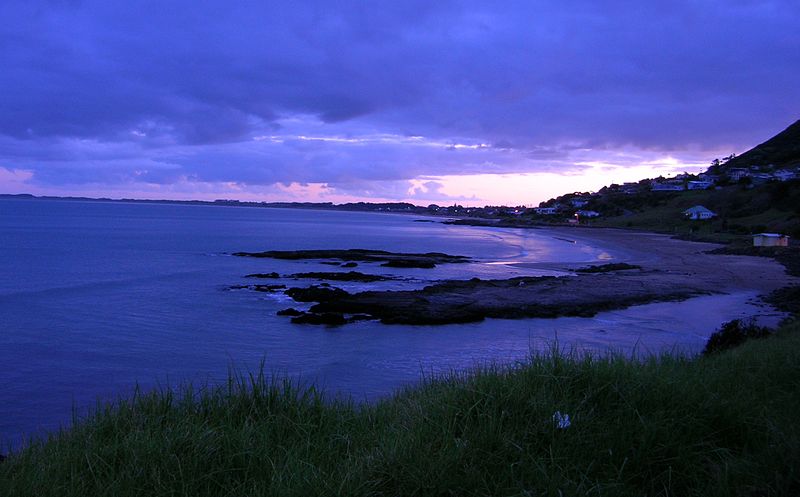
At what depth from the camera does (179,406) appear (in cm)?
638

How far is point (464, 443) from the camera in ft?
16.0

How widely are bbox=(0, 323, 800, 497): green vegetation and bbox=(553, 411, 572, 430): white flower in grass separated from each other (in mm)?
60

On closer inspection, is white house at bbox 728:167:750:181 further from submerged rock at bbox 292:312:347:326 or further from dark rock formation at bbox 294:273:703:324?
submerged rock at bbox 292:312:347:326

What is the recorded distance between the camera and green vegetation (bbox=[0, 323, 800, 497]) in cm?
452

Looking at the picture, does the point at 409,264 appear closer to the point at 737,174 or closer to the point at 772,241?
the point at 772,241

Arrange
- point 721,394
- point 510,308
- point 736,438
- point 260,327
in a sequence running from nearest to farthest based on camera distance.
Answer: point 736,438 → point 721,394 → point 260,327 → point 510,308

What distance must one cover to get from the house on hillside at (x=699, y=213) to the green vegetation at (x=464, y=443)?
89986 mm

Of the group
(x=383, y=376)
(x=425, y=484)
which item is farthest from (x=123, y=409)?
(x=383, y=376)

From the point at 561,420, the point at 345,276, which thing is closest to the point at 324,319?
the point at 345,276

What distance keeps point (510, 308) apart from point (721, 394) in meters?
17.9

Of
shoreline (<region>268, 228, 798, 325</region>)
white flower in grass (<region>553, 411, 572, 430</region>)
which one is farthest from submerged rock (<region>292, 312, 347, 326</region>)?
white flower in grass (<region>553, 411, 572, 430</region>)

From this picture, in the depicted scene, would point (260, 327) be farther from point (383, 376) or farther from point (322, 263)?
point (322, 263)

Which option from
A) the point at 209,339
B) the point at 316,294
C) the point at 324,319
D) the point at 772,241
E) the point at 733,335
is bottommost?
the point at 209,339

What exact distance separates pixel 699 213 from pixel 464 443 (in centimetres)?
9419
